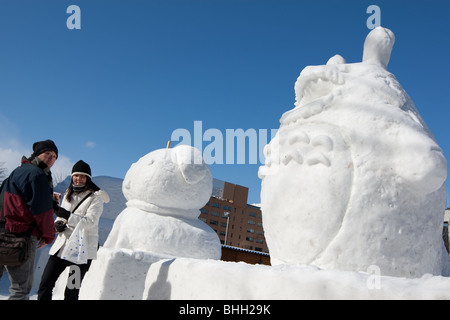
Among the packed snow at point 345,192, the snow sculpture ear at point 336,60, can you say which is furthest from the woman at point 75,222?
the snow sculpture ear at point 336,60

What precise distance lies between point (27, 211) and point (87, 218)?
32.3 inches

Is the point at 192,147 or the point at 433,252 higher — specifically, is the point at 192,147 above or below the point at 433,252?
above

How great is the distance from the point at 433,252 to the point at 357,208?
2.03ft

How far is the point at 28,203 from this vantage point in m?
2.59

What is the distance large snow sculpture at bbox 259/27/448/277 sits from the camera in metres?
2.37

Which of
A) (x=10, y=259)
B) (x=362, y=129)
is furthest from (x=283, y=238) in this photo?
(x=10, y=259)

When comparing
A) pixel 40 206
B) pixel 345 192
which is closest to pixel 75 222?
pixel 40 206

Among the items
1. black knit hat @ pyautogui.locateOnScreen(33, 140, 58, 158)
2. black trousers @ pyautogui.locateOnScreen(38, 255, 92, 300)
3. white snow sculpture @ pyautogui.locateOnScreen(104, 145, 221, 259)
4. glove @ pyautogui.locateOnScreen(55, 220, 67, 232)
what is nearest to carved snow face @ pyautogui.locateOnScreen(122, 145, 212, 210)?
white snow sculpture @ pyautogui.locateOnScreen(104, 145, 221, 259)

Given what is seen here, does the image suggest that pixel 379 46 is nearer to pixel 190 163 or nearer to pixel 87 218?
pixel 190 163

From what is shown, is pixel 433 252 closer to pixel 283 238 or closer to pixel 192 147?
pixel 283 238

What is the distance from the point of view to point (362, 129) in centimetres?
251

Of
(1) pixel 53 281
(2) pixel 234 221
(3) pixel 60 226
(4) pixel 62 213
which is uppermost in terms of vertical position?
(2) pixel 234 221

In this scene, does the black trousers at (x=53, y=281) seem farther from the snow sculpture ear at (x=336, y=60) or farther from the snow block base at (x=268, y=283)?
the snow sculpture ear at (x=336, y=60)

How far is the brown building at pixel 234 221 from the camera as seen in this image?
34250 millimetres
